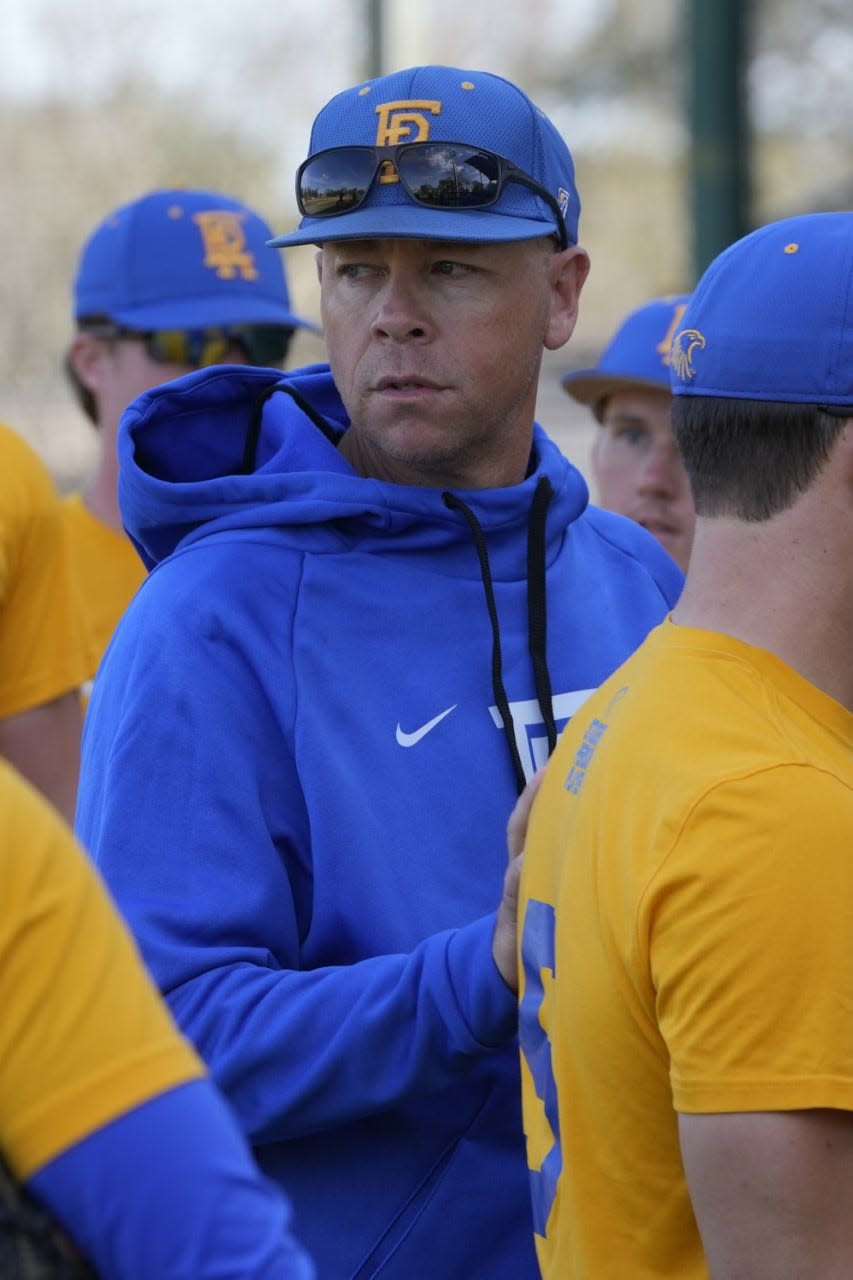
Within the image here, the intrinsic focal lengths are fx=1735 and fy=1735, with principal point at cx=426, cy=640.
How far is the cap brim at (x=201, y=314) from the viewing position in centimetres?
386

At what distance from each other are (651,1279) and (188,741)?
0.81 metres

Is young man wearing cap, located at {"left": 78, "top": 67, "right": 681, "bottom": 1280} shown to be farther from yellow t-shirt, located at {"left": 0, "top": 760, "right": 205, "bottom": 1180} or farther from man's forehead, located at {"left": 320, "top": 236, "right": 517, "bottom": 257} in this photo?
yellow t-shirt, located at {"left": 0, "top": 760, "right": 205, "bottom": 1180}

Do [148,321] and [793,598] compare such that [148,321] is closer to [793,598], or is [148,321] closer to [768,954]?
[793,598]

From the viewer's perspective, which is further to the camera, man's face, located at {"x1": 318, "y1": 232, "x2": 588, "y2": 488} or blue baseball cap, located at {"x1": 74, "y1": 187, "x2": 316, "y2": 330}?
blue baseball cap, located at {"x1": 74, "y1": 187, "x2": 316, "y2": 330}

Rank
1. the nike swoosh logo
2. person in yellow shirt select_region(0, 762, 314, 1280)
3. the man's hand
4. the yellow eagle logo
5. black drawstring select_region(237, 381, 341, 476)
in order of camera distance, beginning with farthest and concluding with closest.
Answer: black drawstring select_region(237, 381, 341, 476)
the nike swoosh logo
the man's hand
the yellow eagle logo
person in yellow shirt select_region(0, 762, 314, 1280)

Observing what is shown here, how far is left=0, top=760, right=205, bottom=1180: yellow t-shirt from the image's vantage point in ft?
3.83

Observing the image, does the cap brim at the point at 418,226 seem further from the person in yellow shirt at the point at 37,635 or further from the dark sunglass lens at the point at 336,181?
the person in yellow shirt at the point at 37,635

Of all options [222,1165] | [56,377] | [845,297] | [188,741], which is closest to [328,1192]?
[188,741]

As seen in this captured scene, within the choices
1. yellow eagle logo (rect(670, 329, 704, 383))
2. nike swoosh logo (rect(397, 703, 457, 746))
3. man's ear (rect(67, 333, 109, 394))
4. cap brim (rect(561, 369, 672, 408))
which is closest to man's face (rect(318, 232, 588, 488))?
nike swoosh logo (rect(397, 703, 457, 746))

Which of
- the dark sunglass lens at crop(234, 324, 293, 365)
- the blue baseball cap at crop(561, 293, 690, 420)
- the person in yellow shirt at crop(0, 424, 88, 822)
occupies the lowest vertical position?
the person in yellow shirt at crop(0, 424, 88, 822)

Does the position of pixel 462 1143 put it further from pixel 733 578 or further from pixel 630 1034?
pixel 733 578

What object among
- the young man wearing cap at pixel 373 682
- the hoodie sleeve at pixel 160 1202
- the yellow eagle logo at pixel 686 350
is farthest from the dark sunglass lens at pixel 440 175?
the hoodie sleeve at pixel 160 1202

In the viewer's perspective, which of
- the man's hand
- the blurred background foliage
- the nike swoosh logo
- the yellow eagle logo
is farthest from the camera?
the blurred background foliage

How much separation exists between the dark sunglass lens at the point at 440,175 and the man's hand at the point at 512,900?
83cm
